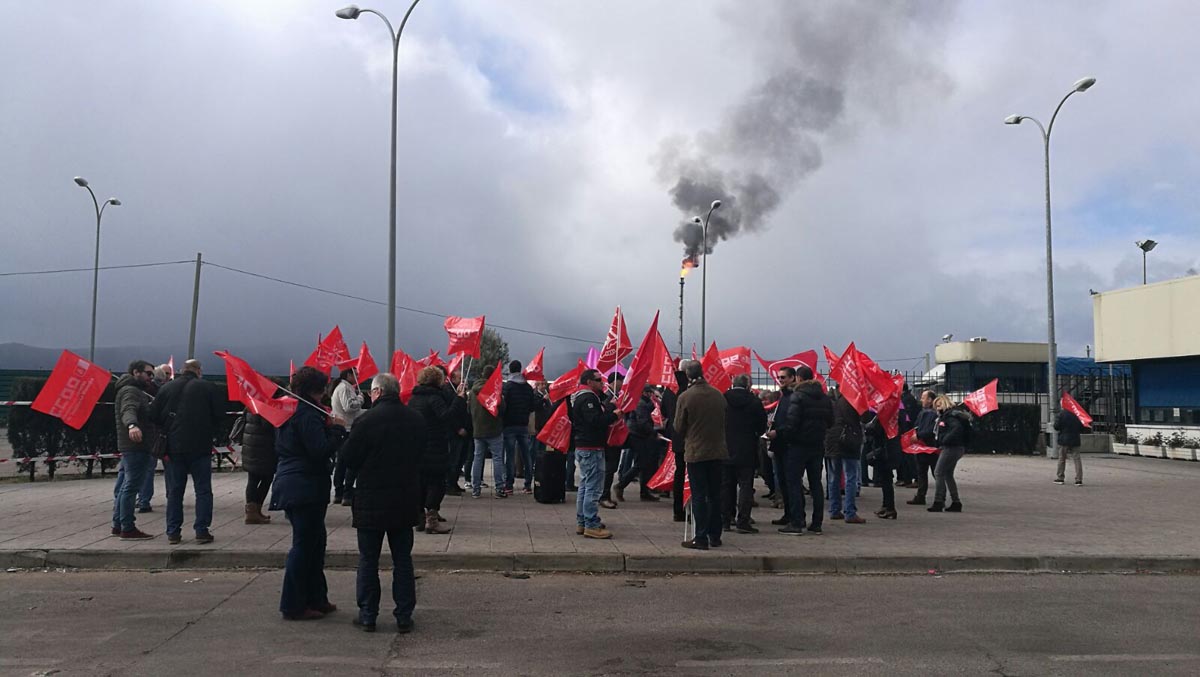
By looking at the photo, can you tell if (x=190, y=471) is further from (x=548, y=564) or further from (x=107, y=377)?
(x=548, y=564)

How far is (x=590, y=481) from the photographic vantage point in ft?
32.0

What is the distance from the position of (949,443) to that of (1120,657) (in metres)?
6.69

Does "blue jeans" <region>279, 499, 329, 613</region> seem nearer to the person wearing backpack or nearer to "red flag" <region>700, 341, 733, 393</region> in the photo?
"red flag" <region>700, 341, 733, 393</region>

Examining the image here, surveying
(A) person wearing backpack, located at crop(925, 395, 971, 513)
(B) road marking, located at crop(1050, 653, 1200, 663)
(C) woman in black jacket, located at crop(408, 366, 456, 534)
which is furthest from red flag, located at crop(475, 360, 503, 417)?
(B) road marking, located at crop(1050, 653, 1200, 663)

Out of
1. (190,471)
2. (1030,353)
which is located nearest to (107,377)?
(190,471)

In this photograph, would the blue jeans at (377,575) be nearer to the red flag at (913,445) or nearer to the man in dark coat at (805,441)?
the man in dark coat at (805,441)

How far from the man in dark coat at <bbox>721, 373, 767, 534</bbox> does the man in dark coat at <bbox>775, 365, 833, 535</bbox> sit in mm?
360

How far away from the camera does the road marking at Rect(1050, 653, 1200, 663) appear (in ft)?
18.7

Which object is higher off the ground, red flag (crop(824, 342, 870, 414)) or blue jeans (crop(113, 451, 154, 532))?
red flag (crop(824, 342, 870, 414))

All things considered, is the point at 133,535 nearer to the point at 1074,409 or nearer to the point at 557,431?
the point at 557,431

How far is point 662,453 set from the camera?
14.0 m

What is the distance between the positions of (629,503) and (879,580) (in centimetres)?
538

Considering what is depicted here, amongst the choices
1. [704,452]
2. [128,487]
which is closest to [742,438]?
[704,452]

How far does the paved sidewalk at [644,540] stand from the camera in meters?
8.63
